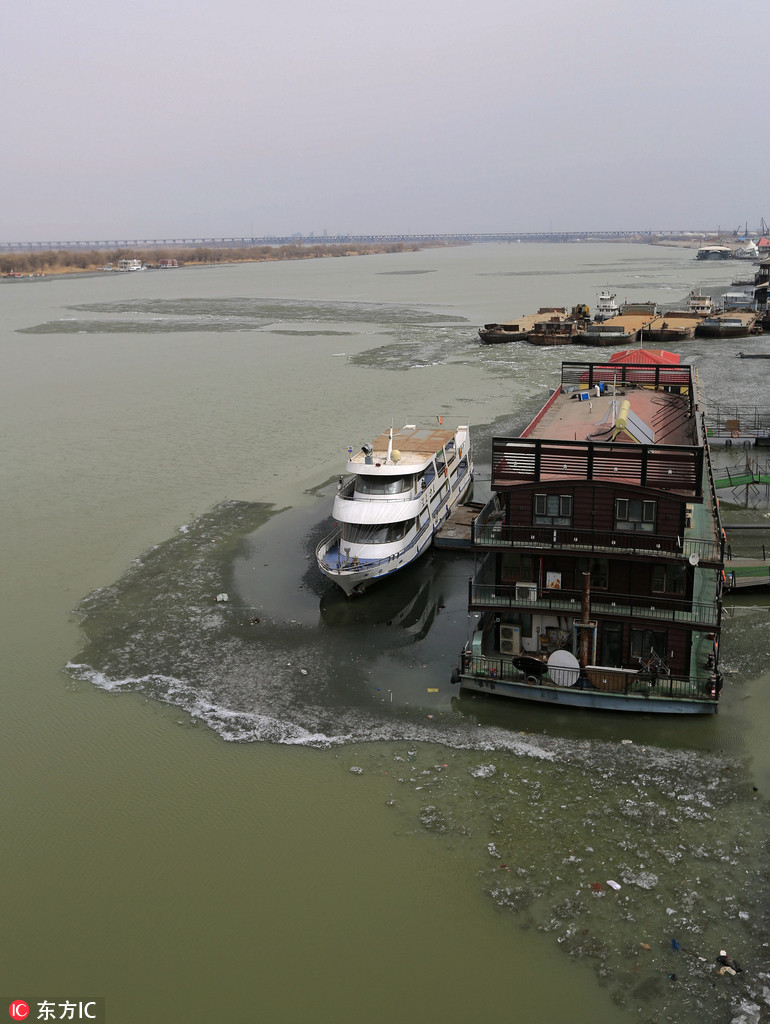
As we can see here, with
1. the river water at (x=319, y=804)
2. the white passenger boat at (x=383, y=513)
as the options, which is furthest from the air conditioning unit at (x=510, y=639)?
the white passenger boat at (x=383, y=513)

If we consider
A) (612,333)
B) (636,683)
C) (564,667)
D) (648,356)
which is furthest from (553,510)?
(612,333)

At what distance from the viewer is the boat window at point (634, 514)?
20562 mm

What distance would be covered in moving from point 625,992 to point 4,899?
11.1m

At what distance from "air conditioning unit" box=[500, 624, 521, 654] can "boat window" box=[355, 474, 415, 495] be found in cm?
852

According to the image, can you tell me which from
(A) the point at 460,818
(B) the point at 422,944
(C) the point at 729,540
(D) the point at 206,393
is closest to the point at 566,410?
(C) the point at 729,540

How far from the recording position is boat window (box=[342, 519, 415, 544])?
28000mm

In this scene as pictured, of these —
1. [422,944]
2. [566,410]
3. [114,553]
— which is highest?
[566,410]

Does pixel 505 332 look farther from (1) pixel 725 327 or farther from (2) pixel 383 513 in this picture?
(2) pixel 383 513

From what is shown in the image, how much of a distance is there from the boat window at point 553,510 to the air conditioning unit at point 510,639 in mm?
2774

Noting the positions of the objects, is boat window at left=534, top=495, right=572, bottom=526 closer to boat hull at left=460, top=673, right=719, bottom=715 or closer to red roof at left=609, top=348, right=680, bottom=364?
boat hull at left=460, top=673, right=719, bottom=715

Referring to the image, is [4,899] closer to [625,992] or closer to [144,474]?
[625,992]

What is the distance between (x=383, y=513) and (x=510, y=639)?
770 cm

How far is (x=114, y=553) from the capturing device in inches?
1248

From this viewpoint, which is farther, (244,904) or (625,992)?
(244,904)
